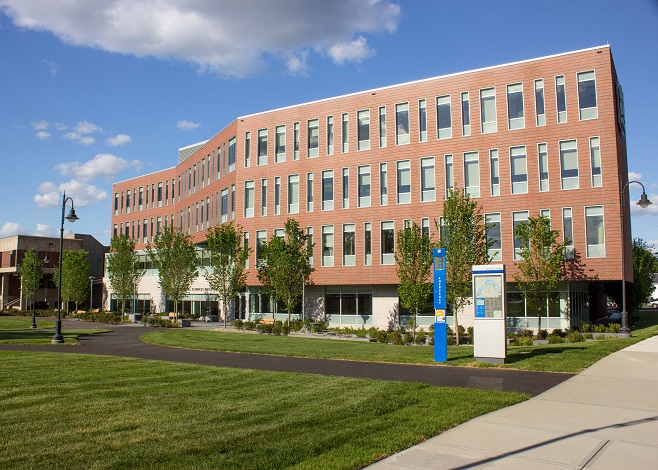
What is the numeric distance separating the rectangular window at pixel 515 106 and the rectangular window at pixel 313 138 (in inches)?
585

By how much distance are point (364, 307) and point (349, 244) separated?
4.97m

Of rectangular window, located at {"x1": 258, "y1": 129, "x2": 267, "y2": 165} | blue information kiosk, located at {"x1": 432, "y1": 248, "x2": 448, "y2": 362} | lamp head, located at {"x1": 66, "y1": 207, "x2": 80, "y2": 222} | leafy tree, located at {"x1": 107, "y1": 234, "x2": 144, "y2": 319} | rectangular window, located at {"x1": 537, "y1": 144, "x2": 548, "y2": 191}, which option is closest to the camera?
blue information kiosk, located at {"x1": 432, "y1": 248, "x2": 448, "y2": 362}

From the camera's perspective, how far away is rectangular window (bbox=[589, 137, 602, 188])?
113 ft

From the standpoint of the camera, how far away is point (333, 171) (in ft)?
144

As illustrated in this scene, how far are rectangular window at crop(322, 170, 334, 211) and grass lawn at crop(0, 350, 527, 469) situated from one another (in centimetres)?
3070

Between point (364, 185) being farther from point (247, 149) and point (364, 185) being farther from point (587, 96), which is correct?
point (587, 96)

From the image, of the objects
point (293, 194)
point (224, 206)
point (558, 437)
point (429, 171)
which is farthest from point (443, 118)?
point (558, 437)

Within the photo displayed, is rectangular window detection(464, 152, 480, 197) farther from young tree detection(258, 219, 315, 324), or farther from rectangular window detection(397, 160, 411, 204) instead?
young tree detection(258, 219, 315, 324)

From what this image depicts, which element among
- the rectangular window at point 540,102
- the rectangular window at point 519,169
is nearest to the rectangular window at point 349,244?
the rectangular window at point 519,169

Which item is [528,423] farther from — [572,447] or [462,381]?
[462,381]

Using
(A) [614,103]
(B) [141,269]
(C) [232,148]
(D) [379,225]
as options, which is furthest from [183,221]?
(A) [614,103]

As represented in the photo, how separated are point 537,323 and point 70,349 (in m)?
27.3

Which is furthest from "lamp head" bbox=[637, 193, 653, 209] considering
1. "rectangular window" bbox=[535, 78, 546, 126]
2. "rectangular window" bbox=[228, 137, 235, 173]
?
"rectangular window" bbox=[228, 137, 235, 173]

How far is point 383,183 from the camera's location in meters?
41.8
